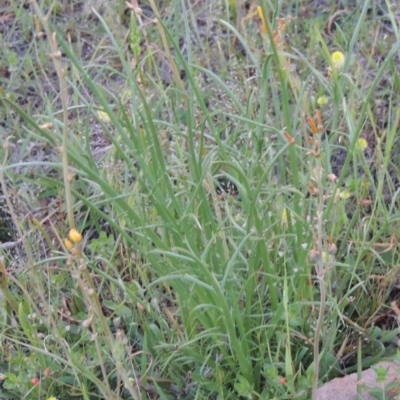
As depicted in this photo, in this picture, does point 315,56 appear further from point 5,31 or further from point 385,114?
point 5,31

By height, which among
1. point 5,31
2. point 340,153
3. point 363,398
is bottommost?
point 363,398

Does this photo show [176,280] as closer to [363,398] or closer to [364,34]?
[363,398]

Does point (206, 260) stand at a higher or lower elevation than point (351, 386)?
higher

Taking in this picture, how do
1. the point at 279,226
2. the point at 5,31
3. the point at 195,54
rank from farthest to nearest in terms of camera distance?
1. the point at 5,31
2. the point at 195,54
3. the point at 279,226

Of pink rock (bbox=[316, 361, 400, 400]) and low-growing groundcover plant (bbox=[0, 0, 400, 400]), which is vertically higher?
low-growing groundcover plant (bbox=[0, 0, 400, 400])

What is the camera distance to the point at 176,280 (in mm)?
1325

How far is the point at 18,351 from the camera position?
1.48m

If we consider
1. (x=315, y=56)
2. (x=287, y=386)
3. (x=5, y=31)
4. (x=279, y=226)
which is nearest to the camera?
(x=287, y=386)

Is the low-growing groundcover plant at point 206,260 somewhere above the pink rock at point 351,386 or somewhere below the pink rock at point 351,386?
above

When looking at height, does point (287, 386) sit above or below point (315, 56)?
below

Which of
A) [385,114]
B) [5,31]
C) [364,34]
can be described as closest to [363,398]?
[385,114]

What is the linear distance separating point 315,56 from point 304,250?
1.01m

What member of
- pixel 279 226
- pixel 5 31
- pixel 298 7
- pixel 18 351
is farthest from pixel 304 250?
pixel 5 31

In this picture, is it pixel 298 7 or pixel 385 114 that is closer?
pixel 385 114
